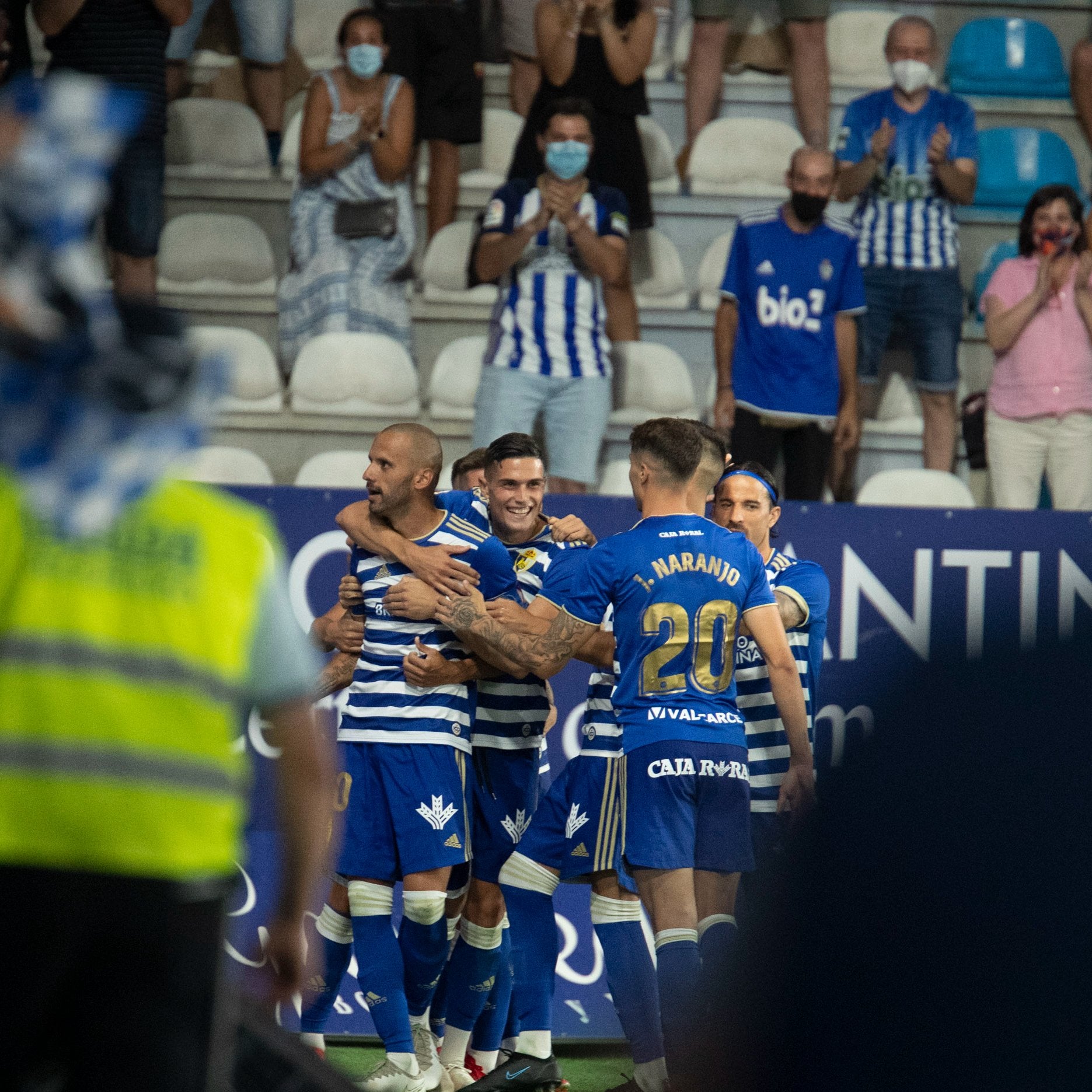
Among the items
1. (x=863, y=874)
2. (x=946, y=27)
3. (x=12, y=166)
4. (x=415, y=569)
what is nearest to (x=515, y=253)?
(x=415, y=569)

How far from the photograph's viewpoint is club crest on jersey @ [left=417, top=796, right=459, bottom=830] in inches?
221

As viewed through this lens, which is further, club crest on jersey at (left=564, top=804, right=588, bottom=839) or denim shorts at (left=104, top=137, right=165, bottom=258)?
denim shorts at (left=104, top=137, right=165, bottom=258)

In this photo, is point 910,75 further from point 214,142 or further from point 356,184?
point 214,142

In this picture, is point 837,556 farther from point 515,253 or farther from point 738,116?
point 738,116

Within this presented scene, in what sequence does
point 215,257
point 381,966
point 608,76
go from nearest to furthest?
point 381,966, point 608,76, point 215,257

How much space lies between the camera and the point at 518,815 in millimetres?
6082

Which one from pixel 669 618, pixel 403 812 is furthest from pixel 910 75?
pixel 403 812

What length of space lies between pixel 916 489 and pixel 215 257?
440 centimetres

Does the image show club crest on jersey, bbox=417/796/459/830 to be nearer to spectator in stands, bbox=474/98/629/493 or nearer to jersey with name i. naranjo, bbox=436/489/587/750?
jersey with name i. naranjo, bbox=436/489/587/750

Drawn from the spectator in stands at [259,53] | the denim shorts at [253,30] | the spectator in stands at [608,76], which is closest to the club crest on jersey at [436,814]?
the spectator in stands at [608,76]

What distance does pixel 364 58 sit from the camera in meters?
8.55

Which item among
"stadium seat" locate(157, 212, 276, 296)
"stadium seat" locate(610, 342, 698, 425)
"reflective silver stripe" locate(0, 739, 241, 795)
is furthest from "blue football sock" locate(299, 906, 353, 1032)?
"stadium seat" locate(157, 212, 276, 296)

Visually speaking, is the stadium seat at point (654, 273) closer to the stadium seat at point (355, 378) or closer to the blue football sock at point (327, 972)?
the stadium seat at point (355, 378)

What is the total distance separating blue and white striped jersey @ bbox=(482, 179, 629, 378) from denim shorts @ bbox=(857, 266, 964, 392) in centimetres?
155
